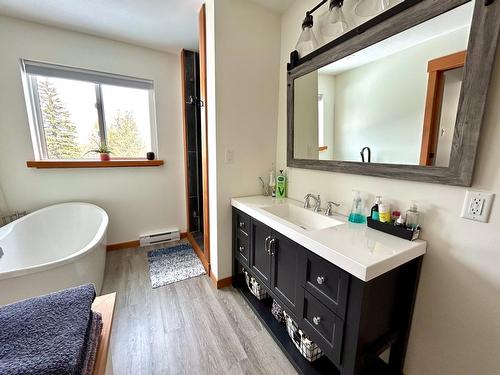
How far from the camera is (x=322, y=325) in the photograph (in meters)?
1.04

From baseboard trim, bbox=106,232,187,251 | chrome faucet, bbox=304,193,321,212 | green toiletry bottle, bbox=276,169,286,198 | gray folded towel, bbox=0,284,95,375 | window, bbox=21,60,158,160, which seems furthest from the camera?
baseboard trim, bbox=106,232,187,251

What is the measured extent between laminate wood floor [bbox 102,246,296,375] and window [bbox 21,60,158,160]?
150 centimetres

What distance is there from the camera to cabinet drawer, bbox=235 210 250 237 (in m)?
1.66

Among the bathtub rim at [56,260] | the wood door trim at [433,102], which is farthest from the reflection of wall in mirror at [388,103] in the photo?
the bathtub rim at [56,260]

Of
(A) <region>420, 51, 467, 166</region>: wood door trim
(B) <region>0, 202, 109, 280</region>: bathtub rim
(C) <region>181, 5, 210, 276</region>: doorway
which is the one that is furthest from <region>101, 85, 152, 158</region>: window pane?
(A) <region>420, 51, 467, 166</region>: wood door trim

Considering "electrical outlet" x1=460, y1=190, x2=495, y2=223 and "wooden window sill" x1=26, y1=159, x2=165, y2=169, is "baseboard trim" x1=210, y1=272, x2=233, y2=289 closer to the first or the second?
"wooden window sill" x1=26, y1=159, x2=165, y2=169

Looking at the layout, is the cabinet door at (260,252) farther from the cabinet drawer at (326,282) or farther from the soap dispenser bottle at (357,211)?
the soap dispenser bottle at (357,211)

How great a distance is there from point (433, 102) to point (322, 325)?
46.4 inches

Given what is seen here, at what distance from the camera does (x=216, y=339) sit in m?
1.42

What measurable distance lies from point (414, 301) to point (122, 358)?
5.56 ft

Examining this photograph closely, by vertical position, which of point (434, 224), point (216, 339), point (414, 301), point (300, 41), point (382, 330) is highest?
point (300, 41)

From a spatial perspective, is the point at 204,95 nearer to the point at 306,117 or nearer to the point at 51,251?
the point at 306,117

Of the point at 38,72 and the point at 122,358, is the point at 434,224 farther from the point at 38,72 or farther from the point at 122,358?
the point at 38,72

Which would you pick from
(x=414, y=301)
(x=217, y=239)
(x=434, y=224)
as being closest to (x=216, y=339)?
(x=217, y=239)
